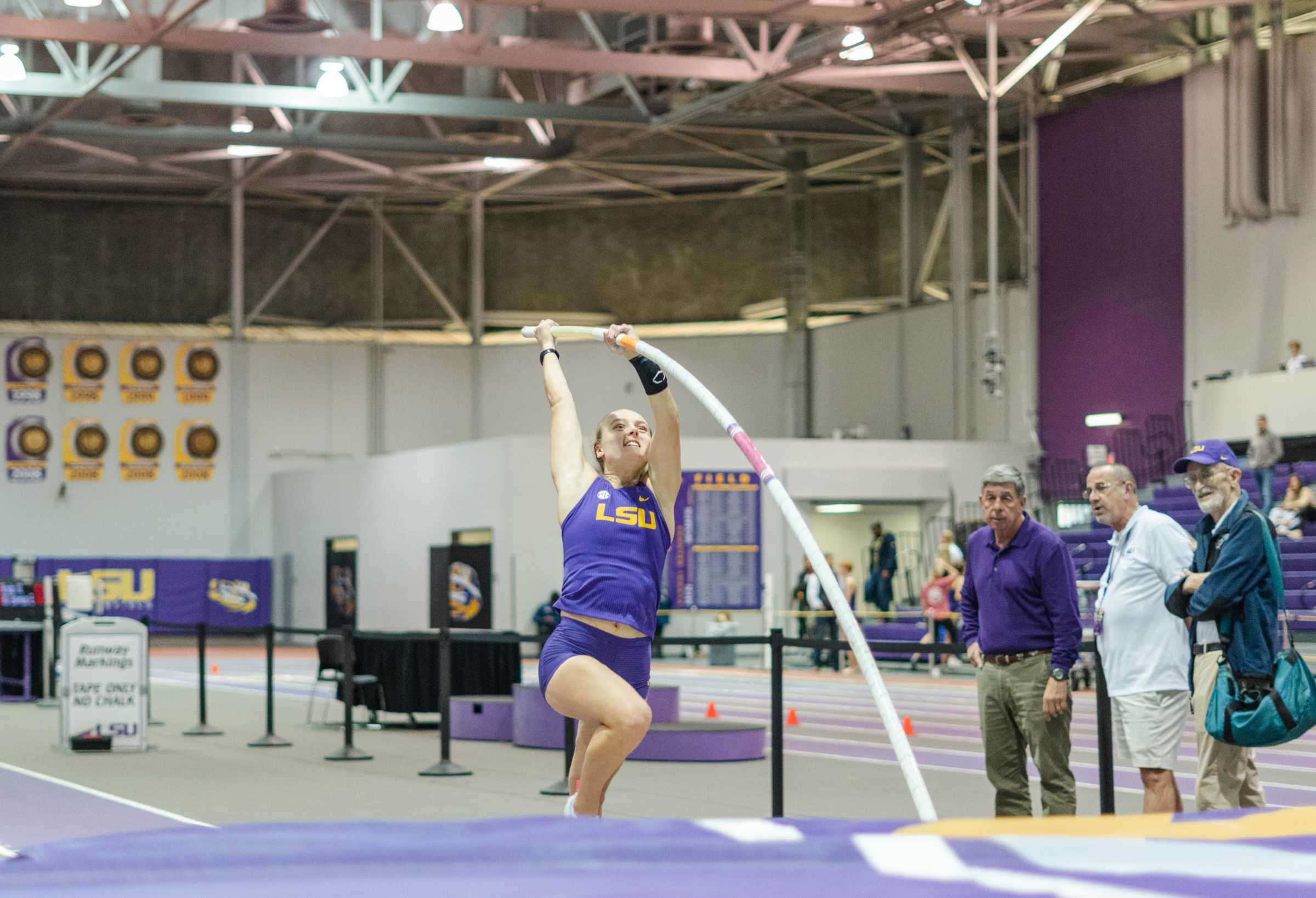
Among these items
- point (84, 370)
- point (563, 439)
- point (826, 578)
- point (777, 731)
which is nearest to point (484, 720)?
point (777, 731)

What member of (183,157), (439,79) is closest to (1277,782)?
(439,79)

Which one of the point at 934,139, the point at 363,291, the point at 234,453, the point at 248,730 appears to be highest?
the point at 934,139

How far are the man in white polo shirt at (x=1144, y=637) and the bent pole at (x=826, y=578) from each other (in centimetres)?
131

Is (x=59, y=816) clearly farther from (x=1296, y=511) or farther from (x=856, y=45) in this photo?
(x=856, y=45)

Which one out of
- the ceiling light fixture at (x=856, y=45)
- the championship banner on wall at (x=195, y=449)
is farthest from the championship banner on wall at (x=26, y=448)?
the ceiling light fixture at (x=856, y=45)

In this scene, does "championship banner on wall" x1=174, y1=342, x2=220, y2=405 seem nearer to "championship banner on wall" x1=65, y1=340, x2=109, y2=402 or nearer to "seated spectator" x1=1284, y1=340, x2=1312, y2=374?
"championship banner on wall" x1=65, y1=340, x2=109, y2=402

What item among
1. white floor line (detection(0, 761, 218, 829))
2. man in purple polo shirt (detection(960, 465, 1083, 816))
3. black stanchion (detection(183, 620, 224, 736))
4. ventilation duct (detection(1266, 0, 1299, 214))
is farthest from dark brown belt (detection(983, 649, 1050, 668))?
ventilation duct (detection(1266, 0, 1299, 214))

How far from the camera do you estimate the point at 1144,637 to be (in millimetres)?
7500

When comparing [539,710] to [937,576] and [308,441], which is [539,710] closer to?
[937,576]

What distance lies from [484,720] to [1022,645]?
831 cm

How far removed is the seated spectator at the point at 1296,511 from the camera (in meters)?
23.3

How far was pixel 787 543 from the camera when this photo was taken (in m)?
29.4

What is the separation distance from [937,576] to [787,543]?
488 cm

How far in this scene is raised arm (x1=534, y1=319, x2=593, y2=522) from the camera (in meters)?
6.36
